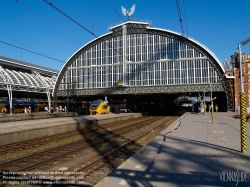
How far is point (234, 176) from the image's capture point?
7484 mm

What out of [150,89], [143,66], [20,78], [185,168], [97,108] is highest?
[143,66]

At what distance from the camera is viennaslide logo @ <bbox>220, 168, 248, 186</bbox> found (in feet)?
23.4

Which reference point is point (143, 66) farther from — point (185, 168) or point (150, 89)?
point (185, 168)

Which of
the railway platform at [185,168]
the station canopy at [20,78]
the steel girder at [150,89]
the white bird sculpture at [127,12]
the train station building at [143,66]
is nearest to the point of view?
the railway platform at [185,168]

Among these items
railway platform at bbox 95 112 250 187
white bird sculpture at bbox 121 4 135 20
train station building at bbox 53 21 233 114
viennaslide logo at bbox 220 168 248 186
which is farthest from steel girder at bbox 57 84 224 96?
viennaslide logo at bbox 220 168 248 186

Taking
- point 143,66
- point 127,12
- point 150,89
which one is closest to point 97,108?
point 150,89

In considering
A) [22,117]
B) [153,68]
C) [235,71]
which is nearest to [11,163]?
[22,117]

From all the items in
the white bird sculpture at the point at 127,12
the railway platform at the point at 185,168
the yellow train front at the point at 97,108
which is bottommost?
the railway platform at the point at 185,168

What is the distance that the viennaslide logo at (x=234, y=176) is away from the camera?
714 cm

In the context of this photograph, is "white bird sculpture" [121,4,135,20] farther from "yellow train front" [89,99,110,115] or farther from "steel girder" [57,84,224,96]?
"yellow train front" [89,99,110,115]

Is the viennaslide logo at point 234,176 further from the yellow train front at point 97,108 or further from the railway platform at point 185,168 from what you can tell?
the yellow train front at point 97,108

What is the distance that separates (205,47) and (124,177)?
4872cm

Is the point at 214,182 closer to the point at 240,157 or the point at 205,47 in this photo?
the point at 240,157

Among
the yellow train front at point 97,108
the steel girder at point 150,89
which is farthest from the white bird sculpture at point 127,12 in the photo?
the yellow train front at point 97,108
